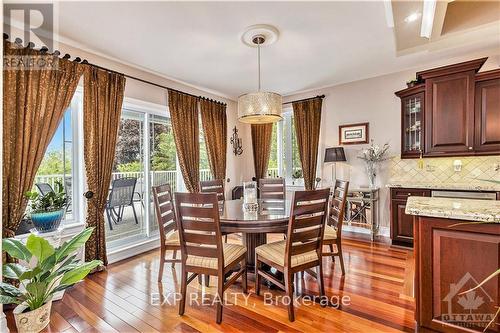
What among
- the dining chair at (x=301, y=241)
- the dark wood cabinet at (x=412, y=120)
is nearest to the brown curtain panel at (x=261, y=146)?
the dark wood cabinet at (x=412, y=120)

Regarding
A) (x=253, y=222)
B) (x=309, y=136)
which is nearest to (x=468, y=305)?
(x=253, y=222)

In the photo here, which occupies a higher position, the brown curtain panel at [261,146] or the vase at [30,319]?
the brown curtain panel at [261,146]

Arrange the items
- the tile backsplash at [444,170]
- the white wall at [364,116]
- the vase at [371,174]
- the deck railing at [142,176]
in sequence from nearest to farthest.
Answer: the deck railing at [142,176] → the tile backsplash at [444,170] → the white wall at [364,116] → the vase at [371,174]

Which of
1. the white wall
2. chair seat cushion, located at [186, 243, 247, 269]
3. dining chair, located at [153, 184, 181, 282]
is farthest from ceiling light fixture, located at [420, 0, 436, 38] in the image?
dining chair, located at [153, 184, 181, 282]

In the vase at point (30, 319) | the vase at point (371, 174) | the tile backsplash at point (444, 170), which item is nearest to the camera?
the vase at point (30, 319)

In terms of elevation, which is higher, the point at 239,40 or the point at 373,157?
the point at 239,40

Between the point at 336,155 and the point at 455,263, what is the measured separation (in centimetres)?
295

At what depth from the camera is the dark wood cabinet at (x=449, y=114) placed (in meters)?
3.31

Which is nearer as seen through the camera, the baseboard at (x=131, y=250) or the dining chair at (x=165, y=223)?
the dining chair at (x=165, y=223)

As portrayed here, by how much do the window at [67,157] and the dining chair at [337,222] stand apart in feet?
9.76

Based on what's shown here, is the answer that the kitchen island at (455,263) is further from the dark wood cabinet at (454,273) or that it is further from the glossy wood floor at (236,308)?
the glossy wood floor at (236,308)

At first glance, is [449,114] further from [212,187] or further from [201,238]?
[201,238]

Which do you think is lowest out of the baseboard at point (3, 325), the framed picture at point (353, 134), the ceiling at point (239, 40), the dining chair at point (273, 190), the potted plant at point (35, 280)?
the baseboard at point (3, 325)

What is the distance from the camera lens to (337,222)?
292 cm
